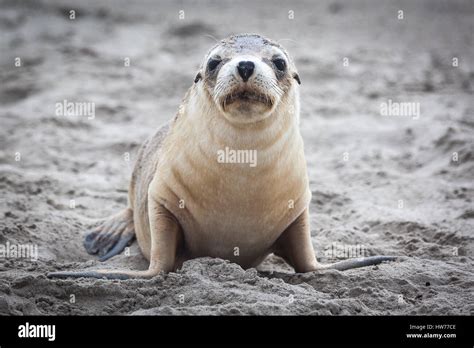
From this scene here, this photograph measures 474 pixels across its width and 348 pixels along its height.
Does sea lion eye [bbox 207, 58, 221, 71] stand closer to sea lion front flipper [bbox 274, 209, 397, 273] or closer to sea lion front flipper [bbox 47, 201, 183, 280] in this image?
sea lion front flipper [bbox 47, 201, 183, 280]

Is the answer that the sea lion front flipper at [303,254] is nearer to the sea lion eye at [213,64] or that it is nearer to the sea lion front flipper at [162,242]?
the sea lion front flipper at [162,242]

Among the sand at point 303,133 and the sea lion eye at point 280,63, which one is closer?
the sand at point 303,133

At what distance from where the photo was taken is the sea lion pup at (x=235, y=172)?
404cm

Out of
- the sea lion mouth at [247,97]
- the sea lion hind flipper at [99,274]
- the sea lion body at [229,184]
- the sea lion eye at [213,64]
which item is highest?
the sea lion eye at [213,64]

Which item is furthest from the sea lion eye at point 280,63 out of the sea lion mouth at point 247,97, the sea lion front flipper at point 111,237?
the sea lion front flipper at point 111,237

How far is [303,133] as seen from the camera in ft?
25.1

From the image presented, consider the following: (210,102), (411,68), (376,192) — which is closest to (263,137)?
(210,102)

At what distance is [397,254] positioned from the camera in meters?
4.92

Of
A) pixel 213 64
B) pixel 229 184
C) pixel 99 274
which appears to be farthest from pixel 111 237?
pixel 213 64

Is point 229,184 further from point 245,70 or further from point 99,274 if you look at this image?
point 99,274

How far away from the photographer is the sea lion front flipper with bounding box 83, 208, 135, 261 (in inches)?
197

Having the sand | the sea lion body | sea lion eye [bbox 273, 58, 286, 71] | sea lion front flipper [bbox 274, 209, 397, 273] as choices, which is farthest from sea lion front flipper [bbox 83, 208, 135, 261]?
sea lion eye [bbox 273, 58, 286, 71]

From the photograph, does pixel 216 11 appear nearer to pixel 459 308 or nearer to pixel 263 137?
pixel 263 137
